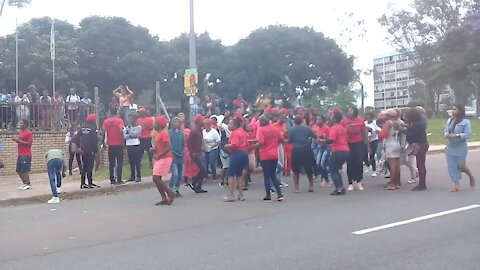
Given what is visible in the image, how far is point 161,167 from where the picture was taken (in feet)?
38.8

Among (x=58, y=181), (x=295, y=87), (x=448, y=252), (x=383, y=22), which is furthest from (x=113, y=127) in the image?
(x=383, y=22)

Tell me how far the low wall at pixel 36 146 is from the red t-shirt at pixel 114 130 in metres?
6.07

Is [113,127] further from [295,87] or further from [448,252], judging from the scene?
[295,87]

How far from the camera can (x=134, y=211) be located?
11.3 meters

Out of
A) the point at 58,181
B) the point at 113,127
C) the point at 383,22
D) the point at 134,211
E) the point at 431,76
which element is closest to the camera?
the point at 134,211

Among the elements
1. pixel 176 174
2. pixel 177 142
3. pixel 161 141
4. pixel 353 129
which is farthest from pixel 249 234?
pixel 353 129

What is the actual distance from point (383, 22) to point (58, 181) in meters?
50.2

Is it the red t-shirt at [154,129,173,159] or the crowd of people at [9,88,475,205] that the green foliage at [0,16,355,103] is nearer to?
the crowd of people at [9,88,475,205]

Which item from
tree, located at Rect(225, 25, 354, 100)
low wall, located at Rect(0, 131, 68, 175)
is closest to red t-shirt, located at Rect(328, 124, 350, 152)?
low wall, located at Rect(0, 131, 68, 175)

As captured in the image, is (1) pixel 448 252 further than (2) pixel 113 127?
No

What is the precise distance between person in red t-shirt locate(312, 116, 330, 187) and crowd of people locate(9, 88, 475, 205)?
0.08 ft

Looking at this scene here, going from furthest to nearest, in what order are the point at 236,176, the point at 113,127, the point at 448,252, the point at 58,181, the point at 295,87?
the point at 295,87 < the point at 113,127 < the point at 58,181 < the point at 236,176 < the point at 448,252

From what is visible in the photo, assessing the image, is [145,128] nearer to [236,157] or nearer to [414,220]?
[236,157]

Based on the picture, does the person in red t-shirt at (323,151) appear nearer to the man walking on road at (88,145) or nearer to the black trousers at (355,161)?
the black trousers at (355,161)
